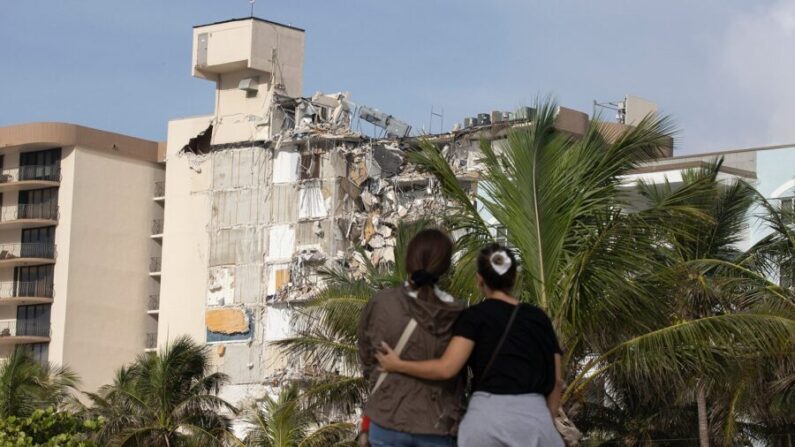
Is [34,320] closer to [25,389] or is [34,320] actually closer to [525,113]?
[25,389]

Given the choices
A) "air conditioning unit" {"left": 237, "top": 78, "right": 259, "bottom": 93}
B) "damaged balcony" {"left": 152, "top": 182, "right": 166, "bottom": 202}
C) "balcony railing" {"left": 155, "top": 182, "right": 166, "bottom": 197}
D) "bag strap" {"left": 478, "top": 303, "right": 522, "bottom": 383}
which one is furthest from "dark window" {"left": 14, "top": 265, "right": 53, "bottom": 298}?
"bag strap" {"left": 478, "top": 303, "right": 522, "bottom": 383}

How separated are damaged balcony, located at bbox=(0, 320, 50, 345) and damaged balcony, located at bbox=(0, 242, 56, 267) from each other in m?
2.83

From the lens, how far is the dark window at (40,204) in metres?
74.0

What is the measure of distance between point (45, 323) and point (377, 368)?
66.9 metres

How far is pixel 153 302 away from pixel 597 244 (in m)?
58.5

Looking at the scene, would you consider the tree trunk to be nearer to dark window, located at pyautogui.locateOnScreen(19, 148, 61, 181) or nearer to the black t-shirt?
the black t-shirt

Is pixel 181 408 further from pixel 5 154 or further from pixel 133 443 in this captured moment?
pixel 5 154

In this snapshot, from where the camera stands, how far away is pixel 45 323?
7269 cm

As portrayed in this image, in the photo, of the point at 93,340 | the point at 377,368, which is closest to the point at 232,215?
the point at 93,340

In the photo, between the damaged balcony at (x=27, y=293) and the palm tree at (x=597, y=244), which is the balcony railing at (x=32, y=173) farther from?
the palm tree at (x=597, y=244)

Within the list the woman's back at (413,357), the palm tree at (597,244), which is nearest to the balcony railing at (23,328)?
the palm tree at (597,244)

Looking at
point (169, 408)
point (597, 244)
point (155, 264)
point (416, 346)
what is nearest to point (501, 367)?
point (416, 346)

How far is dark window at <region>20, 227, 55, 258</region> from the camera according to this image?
7362cm

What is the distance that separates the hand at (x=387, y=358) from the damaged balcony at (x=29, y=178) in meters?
67.6
